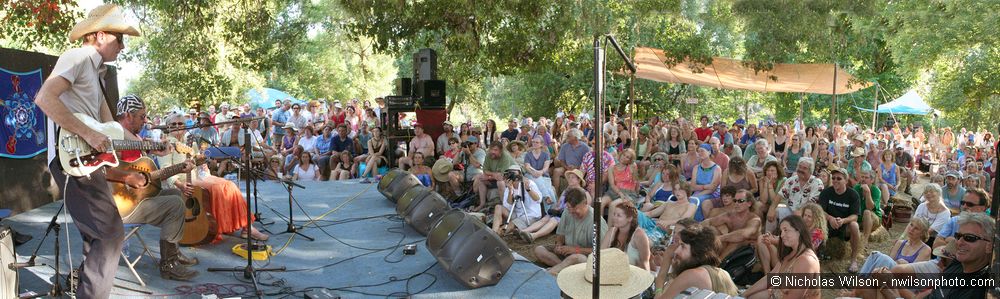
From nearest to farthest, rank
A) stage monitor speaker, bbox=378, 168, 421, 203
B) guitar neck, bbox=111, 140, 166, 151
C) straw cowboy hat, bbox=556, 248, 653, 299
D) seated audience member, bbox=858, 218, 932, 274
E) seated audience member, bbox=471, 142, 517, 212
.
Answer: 1. guitar neck, bbox=111, 140, 166, 151
2. straw cowboy hat, bbox=556, 248, 653, 299
3. seated audience member, bbox=858, 218, 932, 274
4. stage monitor speaker, bbox=378, 168, 421, 203
5. seated audience member, bbox=471, 142, 517, 212

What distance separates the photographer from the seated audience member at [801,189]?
756 cm

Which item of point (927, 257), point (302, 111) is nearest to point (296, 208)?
point (927, 257)

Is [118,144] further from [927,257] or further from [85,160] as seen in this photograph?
[927,257]

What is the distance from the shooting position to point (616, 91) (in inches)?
935

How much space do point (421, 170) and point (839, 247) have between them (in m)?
5.61

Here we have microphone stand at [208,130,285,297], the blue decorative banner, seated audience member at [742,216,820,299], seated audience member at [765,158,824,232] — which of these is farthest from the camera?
seated audience member at [765,158,824,232]

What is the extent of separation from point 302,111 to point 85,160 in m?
12.5

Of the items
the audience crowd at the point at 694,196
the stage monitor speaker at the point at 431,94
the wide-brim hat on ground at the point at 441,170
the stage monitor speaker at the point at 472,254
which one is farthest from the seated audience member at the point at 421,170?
the stage monitor speaker at the point at 472,254

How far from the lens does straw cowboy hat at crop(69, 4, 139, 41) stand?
3.60 m

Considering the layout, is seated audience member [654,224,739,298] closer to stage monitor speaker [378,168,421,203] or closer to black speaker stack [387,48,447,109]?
stage monitor speaker [378,168,421,203]

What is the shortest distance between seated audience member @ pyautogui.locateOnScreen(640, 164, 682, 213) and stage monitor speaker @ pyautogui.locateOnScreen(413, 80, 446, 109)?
490 cm

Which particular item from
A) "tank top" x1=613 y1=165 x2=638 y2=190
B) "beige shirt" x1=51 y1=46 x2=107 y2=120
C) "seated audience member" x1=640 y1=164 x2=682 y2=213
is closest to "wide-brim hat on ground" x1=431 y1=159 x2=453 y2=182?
"tank top" x1=613 y1=165 x2=638 y2=190

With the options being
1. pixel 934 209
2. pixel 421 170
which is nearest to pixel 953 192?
pixel 934 209

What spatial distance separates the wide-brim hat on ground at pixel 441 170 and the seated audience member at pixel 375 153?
1887 millimetres
